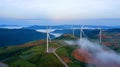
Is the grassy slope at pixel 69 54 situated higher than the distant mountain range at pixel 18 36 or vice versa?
the distant mountain range at pixel 18 36

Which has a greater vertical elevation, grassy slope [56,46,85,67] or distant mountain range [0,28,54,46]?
distant mountain range [0,28,54,46]

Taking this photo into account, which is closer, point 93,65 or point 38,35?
point 93,65

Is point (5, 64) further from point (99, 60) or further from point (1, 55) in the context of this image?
point (99, 60)

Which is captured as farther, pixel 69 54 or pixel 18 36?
pixel 18 36

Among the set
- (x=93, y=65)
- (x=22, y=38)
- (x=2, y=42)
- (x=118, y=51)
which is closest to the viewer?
(x=93, y=65)

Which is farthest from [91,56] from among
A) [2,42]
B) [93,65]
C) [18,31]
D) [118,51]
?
[18,31]

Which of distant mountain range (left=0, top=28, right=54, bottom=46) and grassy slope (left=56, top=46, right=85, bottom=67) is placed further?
distant mountain range (left=0, top=28, right=54, bottom=46)

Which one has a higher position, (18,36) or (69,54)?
(18,36)

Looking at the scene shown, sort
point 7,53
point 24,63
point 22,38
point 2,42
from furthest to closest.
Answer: point 22,38, point 2,42, point 7,53, point 24,63

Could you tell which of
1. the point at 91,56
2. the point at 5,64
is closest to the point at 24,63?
the point at 5,64

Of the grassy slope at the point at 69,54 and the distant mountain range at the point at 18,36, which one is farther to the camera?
the distant mountain range at the point at 18,36
